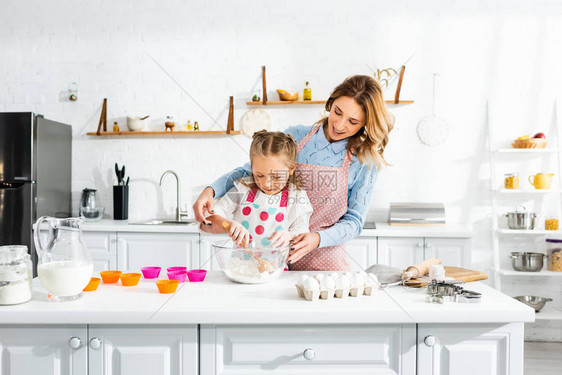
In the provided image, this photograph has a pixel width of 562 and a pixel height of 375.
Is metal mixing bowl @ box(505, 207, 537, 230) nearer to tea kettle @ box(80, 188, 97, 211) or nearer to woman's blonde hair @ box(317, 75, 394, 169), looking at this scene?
woman's blonde hair @ box(317, 75, 394, 169)

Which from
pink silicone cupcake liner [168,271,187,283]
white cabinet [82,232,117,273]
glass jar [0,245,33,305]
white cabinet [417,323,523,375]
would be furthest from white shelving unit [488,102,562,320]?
glass jar [0,245,33,305]

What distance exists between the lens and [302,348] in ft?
4.31

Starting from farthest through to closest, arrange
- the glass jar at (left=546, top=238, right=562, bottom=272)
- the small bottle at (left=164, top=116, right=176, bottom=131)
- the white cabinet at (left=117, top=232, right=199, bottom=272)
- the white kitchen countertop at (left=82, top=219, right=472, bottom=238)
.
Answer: the small bottle at (left=164, top=116, right=176, bottom=131) → the glass jar at (left=546, top=238, right=562, bottom=272) → the white cabinet at (left=117, top=232, right=199, bottom=272) → the white kitchen countertop at (left=82, top=219, right=472, bottom=238)

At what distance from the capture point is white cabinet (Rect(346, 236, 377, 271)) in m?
3.25

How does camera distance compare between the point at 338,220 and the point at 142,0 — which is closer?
the point at 338,220

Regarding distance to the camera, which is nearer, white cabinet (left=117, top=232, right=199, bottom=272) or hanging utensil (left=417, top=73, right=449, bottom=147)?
white cabinet (left=117, top=232, right=199, bottom=272)

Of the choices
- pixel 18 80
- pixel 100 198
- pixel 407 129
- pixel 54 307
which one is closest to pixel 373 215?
pixel 407 129

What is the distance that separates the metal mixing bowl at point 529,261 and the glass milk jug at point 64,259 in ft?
10.2

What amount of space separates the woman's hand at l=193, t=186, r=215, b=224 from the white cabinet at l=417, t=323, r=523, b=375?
34.4 inches

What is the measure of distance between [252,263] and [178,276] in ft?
0.87

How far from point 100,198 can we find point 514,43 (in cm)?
361

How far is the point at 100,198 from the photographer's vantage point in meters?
3.97

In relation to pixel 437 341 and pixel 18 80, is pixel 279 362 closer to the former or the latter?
pixel 437 341

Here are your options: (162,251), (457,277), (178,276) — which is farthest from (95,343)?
(162,251)
